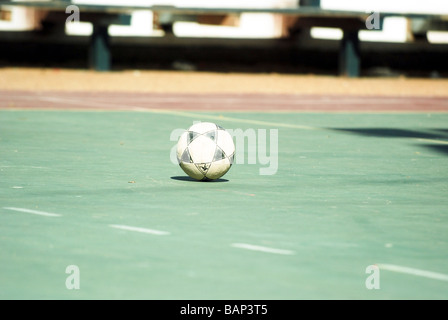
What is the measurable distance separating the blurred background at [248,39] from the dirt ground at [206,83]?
5.80 feet

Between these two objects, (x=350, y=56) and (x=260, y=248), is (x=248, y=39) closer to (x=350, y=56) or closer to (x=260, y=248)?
(x=350, y=56)

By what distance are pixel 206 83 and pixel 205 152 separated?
21.6 m

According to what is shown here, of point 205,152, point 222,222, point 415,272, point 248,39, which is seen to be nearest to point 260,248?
point 222,222

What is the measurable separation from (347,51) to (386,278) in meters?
30.4

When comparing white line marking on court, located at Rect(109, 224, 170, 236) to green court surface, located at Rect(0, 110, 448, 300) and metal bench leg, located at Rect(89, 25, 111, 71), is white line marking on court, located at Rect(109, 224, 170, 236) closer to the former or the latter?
green court surface, located at Rect(0, 110, 448, 300)

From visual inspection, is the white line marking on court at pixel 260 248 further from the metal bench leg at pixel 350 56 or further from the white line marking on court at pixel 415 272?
the metal bench leg at pixel 350 56

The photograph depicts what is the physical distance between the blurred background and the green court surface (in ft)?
67.1

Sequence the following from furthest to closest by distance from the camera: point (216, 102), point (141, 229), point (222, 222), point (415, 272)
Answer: point (216, 102)
point (222, 222)
point (141, 229)
point (415, 272)

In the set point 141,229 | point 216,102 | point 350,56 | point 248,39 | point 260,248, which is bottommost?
point 260,248

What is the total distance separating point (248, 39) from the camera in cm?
3938

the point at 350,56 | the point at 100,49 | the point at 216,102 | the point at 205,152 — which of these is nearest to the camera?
the point at 205,152

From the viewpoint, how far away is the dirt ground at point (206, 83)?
3055cm

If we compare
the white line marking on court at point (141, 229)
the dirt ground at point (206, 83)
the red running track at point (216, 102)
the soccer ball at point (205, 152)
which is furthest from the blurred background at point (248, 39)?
the white line marking on court at point (141, 229)

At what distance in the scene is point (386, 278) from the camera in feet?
22.4
